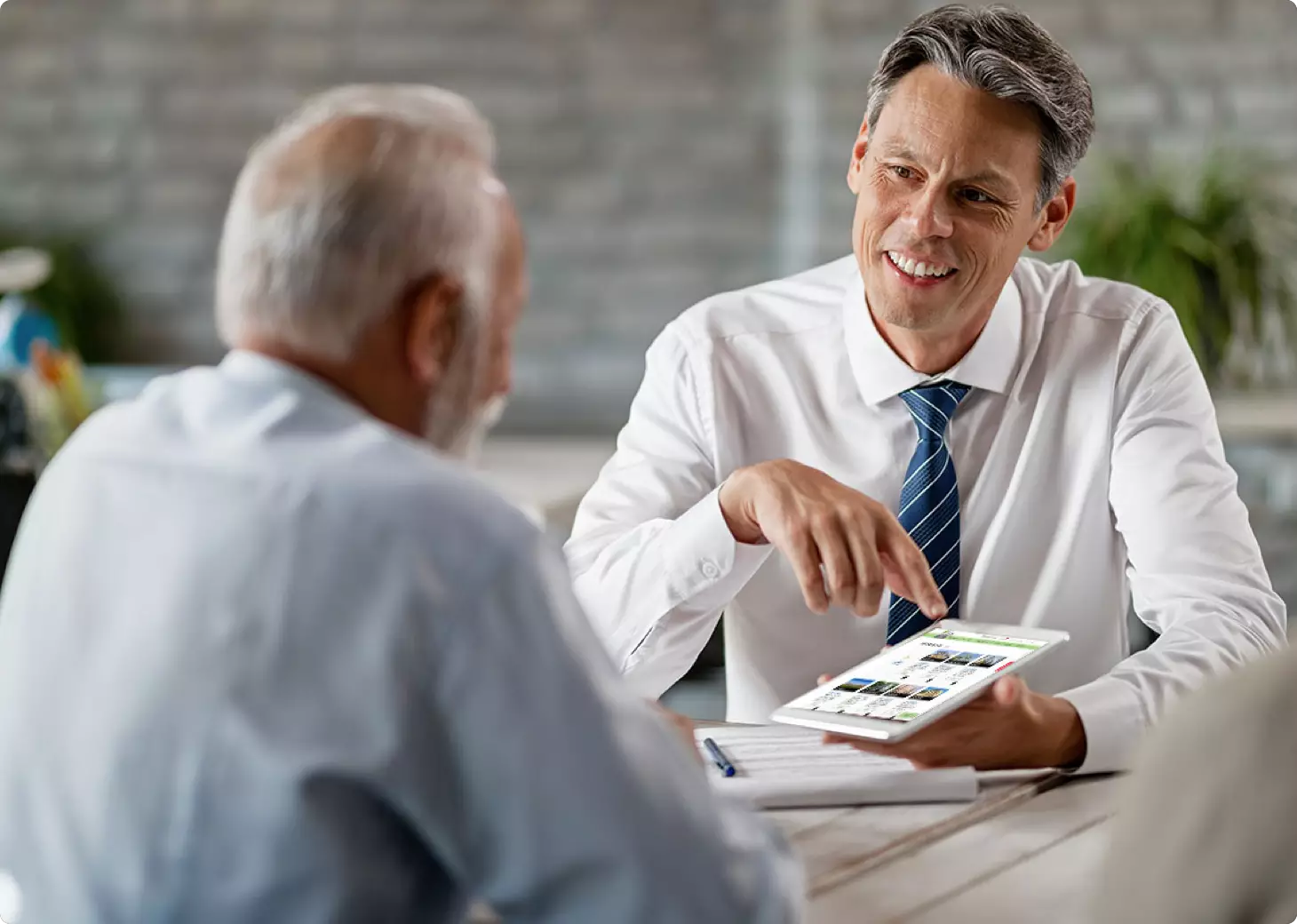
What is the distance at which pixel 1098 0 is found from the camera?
144 inches

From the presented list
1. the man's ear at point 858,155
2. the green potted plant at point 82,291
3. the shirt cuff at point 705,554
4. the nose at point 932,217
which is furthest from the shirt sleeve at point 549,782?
the green potted plant at point 82,291

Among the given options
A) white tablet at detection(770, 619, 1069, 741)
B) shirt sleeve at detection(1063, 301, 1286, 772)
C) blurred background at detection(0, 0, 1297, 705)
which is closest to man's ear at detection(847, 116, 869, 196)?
shirt sleeve at detection(1063, 301, 1286, 772)

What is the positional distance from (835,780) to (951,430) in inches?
25.1

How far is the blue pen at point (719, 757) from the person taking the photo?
1276mm

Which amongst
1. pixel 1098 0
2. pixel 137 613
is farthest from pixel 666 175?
pixel 137 613


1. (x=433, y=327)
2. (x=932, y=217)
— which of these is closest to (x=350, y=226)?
(x=433, y=327)

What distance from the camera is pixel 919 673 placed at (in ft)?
4.31

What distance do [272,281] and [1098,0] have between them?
328 centimetres

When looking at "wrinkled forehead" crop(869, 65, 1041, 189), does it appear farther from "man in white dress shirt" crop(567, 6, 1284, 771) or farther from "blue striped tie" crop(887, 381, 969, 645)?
"blue striped tie" crop(887, 381, 969, 645)

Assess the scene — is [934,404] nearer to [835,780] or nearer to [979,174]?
[979,174]

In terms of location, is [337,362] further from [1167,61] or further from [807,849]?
[1167,61]

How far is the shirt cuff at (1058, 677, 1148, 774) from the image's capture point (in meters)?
1.33

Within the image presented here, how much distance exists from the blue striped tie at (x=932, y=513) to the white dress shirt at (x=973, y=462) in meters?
0.04

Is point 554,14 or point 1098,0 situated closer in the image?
point 1098,0
